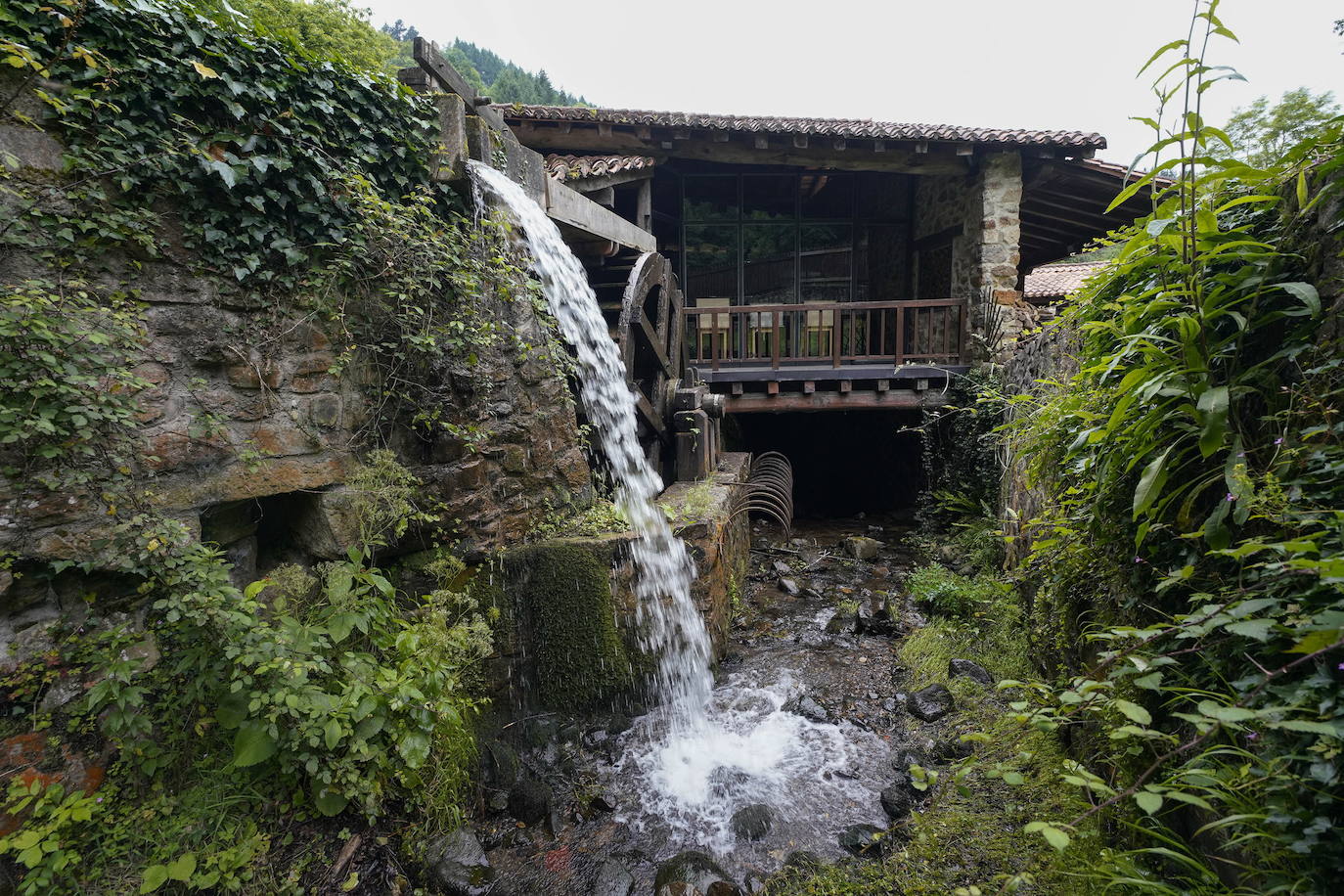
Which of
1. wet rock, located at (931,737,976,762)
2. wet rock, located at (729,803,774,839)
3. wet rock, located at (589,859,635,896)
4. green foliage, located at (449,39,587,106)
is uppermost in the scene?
green foliage, located at (449,39,587,106)

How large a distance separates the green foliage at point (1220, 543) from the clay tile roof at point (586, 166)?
14.7ft

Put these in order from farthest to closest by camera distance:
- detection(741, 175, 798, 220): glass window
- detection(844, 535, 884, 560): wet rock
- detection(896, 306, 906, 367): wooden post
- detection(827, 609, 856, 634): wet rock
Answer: detection(741, 175, 798, 220): glass window
detection(896, 306, 906, 367): wooden post
detection(844, 535, 884, 560): wet rock
detection(827, 609, 856, 634): wet rock

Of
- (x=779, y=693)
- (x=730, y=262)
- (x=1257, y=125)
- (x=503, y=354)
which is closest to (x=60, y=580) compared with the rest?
(x=503, y=354)

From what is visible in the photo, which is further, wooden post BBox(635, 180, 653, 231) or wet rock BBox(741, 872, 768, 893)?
wooden post BBox(635, 180, 653, 231)

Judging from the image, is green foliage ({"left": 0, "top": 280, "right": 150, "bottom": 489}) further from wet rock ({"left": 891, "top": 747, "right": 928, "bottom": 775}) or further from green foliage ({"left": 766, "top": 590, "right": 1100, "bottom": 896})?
wet rock ({"left": 891, "top": 747, "right": 928, "bottom": 775})

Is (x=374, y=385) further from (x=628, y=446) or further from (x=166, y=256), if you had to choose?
(x=628, y=446)

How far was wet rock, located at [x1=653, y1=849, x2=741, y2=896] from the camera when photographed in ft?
6.93

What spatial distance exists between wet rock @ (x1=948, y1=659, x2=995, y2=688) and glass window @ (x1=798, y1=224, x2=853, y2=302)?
7838 mm

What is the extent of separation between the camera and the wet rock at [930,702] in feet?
10.2

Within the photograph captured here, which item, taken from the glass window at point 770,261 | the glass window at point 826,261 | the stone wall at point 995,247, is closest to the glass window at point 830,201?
the glass window at point 826,261

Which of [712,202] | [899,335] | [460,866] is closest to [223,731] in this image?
[460,866]

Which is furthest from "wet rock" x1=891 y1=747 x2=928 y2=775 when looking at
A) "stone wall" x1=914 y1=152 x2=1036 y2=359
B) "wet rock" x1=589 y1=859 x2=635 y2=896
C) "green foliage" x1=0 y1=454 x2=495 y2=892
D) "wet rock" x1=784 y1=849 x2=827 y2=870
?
"stone wall" x1=914 y1=152 x2=1036 y2=359

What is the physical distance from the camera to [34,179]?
1960 millimetres

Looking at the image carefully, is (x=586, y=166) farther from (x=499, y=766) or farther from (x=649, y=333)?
(x=499, y=766)
